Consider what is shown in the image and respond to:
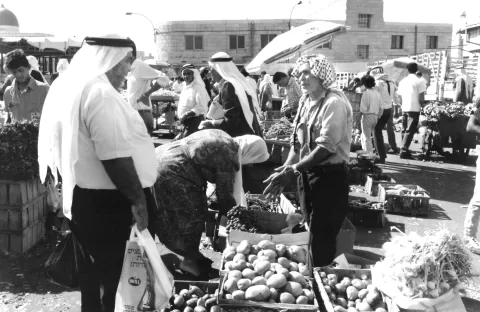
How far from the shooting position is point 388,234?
243 inches

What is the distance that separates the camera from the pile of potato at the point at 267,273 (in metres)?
3.06

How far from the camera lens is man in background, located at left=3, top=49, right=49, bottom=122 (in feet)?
18.3

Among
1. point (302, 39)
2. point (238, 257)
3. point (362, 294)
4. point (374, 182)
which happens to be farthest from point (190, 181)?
point (302, 39)

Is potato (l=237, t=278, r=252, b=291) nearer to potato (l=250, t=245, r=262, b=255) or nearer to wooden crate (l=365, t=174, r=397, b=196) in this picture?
potato (l=250, t=245, r=262, b=255)

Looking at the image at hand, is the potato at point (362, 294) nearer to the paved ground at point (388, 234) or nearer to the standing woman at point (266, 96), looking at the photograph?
the paved ground at point (388, 234)

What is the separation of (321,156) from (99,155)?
1.66 metres

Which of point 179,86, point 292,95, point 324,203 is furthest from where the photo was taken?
point 179,86

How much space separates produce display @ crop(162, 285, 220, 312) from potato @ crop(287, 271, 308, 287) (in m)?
0.53

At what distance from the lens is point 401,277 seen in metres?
2.89

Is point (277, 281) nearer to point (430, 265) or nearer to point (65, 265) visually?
point (430, 265)

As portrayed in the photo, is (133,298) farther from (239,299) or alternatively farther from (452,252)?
(452,252)

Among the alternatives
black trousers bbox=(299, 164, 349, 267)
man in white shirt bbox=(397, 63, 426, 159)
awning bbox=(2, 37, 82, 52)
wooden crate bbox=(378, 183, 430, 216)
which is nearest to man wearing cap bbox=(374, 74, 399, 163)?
man in white shirt bbox=(397, 63, 426, 159)

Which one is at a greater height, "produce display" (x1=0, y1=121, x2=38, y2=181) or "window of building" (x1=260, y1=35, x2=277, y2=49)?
"window of building" (x1=260, y1=35, x2=277, y2=49)

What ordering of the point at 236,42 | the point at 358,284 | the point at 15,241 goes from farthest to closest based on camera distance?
the point at 236,42, the point at 15,241, the point at 358,284
